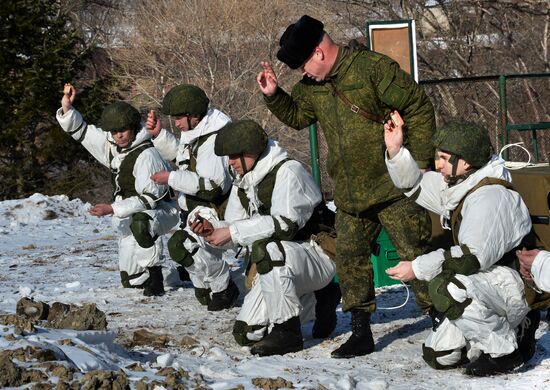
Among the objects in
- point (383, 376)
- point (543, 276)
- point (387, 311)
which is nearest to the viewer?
point (543, 276)

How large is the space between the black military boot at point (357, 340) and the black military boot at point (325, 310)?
509 mm

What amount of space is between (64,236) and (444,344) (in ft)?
26.5

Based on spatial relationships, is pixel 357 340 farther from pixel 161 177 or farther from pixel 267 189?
pixel 161 177

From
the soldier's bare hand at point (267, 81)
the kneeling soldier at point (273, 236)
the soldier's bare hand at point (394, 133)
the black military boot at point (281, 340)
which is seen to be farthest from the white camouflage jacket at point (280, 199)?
the soldier's bare hand at point (394, 133)

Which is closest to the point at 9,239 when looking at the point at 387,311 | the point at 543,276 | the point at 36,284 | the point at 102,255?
the point at 102,255

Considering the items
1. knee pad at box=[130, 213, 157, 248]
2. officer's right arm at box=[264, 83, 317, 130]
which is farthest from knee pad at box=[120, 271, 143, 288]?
officer's right arm at box=[264, 83, 317, 130]

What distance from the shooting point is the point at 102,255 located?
11.2 metres

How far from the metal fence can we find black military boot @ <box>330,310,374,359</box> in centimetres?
495

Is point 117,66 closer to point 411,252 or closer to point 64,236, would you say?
point 64,236

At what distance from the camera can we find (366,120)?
20.0 ft

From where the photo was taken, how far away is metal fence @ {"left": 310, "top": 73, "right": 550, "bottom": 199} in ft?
39.3

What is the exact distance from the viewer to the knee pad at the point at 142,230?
8.35 metres

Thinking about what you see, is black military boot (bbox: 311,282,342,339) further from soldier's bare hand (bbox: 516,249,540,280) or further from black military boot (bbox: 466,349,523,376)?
soldier's bare hand (bbox: 516,249,540,280)

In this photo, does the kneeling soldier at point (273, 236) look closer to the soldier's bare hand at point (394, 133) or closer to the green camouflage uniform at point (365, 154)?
the green camouflage uniform at point (365, 154)
